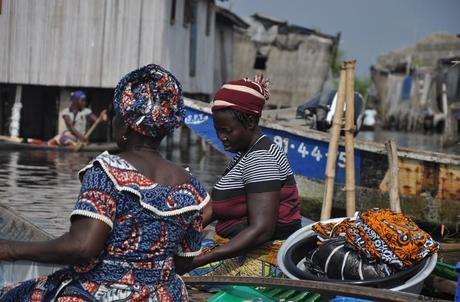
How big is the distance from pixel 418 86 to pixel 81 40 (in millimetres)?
24346

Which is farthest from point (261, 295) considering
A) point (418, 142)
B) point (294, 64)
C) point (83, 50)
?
point (294, 64)

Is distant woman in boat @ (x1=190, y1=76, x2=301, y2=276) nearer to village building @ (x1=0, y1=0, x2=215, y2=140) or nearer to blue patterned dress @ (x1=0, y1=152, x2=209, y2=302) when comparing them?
blue patterned dress @ (x1=0, y1=152, x2=209, y2=302)

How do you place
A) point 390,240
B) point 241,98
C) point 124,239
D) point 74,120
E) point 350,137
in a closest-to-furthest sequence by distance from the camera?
point 124,239 → point 390,240 → point 241,98 → point 350,137 → point 74,120

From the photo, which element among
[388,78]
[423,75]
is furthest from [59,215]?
Result: [388,78]

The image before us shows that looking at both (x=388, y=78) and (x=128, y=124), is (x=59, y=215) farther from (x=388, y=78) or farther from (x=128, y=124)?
(x=388, y=78)

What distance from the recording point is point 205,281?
3947 millimetres

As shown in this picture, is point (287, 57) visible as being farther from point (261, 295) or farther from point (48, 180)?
point (261, 295)

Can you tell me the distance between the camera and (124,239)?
2566mm

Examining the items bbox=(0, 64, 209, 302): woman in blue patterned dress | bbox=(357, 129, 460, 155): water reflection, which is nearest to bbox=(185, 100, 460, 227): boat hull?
bbox=(0, 64, 209, 302): woman in blue patterned dress

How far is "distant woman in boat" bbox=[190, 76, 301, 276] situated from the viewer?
3746 millimetres

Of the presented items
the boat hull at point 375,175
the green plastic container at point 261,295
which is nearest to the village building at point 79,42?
the boat hull at point 375,175

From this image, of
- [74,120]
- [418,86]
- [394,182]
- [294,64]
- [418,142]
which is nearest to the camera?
[394,182]

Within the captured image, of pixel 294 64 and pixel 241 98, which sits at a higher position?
pixel 294 64

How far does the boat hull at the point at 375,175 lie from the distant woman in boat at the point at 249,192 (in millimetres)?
5748
